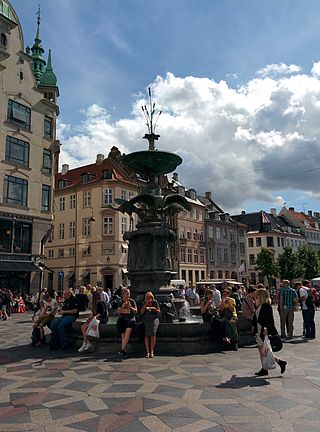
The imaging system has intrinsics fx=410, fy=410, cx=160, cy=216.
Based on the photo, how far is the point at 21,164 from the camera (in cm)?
3247

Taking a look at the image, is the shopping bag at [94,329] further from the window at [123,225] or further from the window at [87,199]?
the window at [87,199]

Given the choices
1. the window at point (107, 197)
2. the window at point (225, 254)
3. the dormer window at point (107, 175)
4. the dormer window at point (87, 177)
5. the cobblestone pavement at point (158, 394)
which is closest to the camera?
the cobblestone pavement at point (158, 394)

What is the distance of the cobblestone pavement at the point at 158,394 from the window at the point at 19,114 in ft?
87.2

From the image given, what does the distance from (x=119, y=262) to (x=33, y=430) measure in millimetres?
40670

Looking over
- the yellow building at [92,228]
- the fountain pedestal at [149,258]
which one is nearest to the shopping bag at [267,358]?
the fountain pedestal at [149,258]

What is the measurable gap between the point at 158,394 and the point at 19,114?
30.8 m

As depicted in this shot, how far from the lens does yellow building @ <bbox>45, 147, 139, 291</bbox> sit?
45656 millimetres

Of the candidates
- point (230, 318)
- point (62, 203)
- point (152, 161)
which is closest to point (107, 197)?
point (62, 203)

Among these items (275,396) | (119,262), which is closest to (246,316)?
(275,396)

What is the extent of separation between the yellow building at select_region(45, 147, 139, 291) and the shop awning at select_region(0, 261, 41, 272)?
12.8m

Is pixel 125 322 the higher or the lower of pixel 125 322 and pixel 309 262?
the lower

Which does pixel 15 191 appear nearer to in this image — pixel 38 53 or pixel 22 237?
pixel 22 237

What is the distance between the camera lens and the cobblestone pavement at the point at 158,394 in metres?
5.00

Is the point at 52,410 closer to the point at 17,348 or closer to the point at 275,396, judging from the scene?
the point at 275,396
